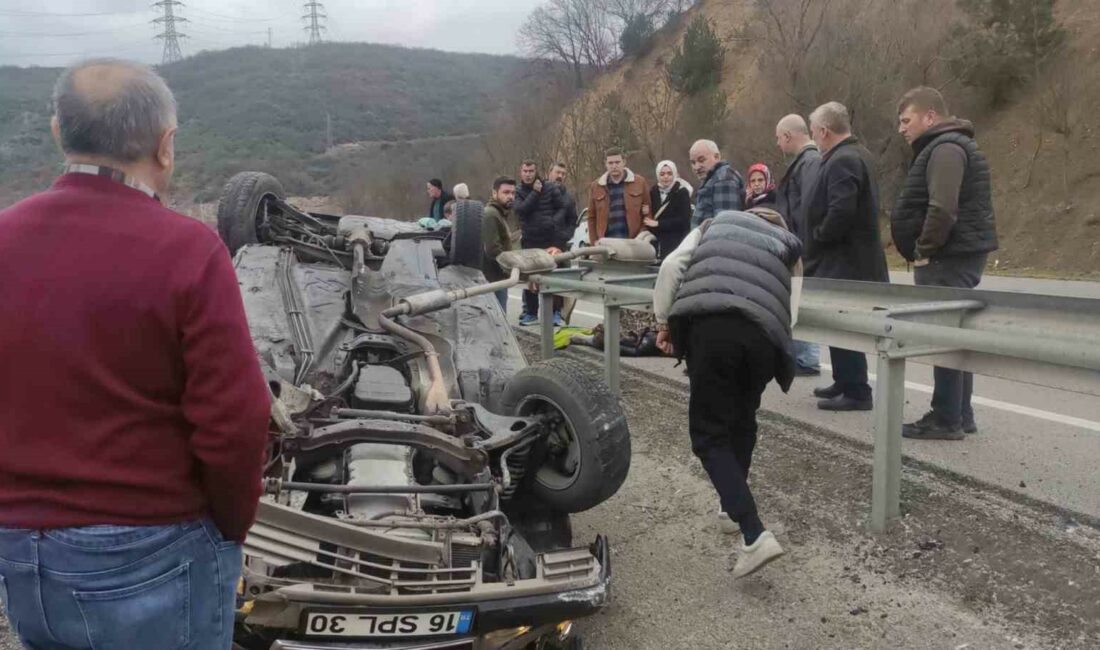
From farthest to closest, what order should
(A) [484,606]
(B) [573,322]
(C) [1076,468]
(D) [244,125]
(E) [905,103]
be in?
(D) [244,125] < (B) [573,322] < (E) [905,103] < (C) [1076,468] < (A) [484,606]

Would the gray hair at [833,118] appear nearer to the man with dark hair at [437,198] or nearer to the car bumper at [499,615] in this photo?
the car bumper at [499,615]

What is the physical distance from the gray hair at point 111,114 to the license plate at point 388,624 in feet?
4.54

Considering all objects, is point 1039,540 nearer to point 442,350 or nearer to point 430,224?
point 442,350

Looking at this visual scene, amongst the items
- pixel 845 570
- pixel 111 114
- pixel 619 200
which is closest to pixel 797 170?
pixel 619 200

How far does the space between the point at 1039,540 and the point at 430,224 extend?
4492mm

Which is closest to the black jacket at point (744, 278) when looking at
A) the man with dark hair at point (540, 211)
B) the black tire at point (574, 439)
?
the black tire at point (574, 439)

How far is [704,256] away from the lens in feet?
12.4

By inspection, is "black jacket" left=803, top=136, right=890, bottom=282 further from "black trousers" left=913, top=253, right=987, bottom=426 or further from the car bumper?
the car bumper

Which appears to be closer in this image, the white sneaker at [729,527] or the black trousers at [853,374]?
the white sneaker at [729,527]

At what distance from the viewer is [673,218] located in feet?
28.0

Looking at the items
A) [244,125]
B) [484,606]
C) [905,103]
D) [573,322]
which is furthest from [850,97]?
[244,125]

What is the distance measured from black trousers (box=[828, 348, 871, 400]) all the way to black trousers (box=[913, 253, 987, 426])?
2.27 ft

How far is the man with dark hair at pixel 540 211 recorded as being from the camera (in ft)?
31.8

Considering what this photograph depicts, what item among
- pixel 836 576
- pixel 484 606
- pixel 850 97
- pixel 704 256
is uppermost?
pixel 850 97
